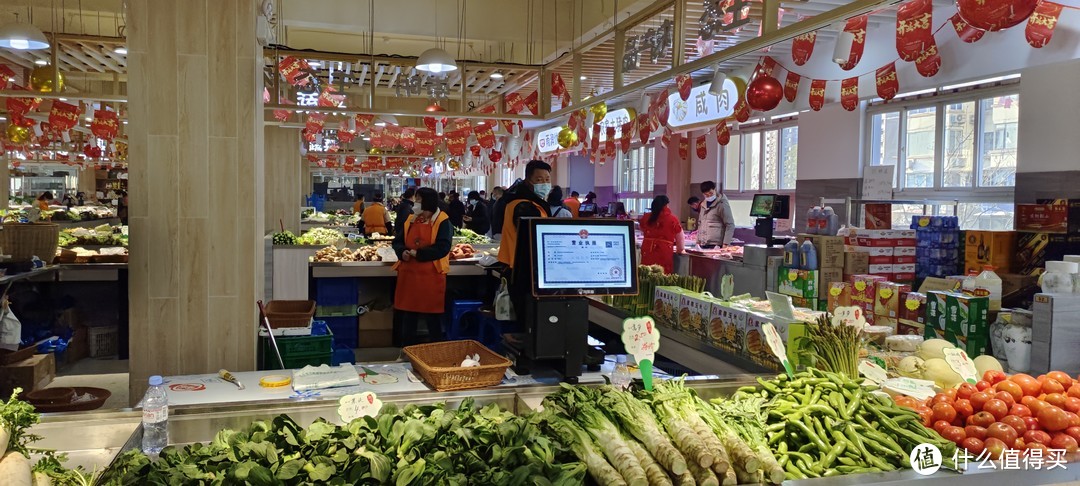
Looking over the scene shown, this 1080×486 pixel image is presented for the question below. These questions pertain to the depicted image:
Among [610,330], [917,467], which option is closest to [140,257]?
[610,330]

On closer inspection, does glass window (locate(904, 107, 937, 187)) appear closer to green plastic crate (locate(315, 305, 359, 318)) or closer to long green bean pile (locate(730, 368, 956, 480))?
green plastic crate (locate(315, 305, 359, 318))

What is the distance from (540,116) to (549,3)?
2.80m

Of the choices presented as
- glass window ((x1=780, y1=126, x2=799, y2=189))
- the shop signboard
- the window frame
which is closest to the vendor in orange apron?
the shop signboard

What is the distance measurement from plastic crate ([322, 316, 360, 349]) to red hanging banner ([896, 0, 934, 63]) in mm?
6563

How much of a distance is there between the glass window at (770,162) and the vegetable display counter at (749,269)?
5362 mm

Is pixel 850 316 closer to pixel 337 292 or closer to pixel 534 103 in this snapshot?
pixel 534 103

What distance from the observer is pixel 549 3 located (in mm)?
10094

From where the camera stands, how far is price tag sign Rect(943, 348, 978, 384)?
313cm

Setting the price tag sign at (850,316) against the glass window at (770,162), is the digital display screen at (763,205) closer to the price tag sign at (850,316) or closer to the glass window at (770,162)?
the glass window at (770,162)

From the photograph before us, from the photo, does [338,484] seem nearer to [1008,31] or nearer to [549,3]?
[1008,31]

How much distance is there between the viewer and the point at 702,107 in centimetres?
1068

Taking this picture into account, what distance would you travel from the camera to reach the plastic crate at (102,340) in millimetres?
8102

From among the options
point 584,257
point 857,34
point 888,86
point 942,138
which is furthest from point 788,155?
point 584,257

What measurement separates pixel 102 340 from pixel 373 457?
24.9 ft
